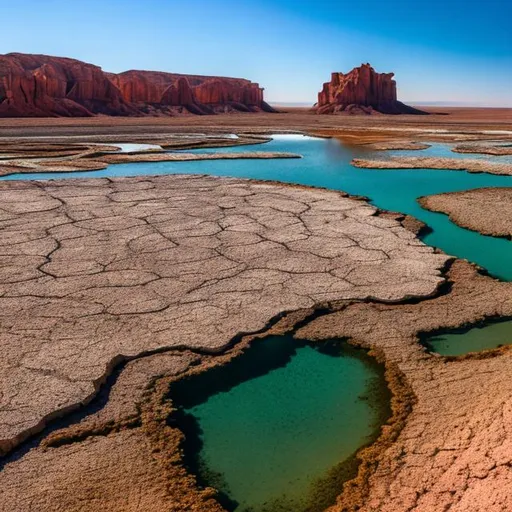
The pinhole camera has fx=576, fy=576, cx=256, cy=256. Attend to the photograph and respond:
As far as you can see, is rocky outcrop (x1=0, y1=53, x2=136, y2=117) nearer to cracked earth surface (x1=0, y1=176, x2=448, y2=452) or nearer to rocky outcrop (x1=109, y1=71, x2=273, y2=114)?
rocky outcrop (x1=109, y1=71, x2=273, y2=114)

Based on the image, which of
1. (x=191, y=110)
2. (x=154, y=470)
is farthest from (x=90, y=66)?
(x=154, y=470)

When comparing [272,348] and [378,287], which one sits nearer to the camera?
[272,348]

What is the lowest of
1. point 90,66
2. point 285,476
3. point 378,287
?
point 285,476

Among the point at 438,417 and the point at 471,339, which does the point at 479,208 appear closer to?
the point at 471,339

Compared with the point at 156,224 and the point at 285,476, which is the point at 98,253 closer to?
the point at 156,224

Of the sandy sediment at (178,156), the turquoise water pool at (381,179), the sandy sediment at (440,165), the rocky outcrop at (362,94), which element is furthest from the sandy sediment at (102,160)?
the rocky outcrop at (362,94)

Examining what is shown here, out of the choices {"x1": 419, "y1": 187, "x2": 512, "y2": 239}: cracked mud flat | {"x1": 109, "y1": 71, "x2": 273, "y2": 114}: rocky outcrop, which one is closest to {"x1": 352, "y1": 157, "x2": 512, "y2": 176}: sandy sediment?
{"x1": 419, "y1": 187, "x2": 512, "y2": 239}: cracked mud flat

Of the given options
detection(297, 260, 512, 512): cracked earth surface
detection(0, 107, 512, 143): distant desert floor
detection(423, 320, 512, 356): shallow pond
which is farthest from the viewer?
detection(0, 107, 512, 143): distant desert floor
